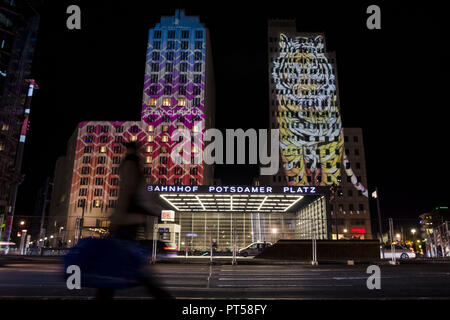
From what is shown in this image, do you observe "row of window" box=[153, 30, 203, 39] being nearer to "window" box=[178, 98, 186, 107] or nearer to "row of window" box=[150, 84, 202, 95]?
"row of window" box=[150, 84, 202, 95]

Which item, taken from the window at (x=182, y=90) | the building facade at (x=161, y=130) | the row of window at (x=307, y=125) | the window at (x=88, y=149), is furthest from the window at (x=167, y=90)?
the row of window at (x=307, y=125)

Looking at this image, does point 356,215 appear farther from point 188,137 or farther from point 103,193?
point 103,193

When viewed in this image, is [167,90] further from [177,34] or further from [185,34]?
[185,34]

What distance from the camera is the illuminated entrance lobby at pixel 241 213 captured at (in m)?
18.2

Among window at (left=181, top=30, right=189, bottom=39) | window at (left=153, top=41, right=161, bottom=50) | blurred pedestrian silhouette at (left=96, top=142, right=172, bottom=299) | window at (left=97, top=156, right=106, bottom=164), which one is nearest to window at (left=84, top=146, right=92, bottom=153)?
window at (left=97, top=156, right=106, bottom=164)

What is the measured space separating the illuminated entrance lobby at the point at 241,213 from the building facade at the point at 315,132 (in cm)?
4065

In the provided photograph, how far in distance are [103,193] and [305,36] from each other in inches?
2754

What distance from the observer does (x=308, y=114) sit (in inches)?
3369

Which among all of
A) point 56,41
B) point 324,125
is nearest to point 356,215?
point 324,125

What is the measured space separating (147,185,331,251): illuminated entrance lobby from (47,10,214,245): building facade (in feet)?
106

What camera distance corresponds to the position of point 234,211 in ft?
142

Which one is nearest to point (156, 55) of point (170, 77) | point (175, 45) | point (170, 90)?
point (175, 45)

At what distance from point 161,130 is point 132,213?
75096 mm

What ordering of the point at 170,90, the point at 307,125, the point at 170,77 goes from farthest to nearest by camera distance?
the point at 307,125 → the point at 170,77 → the point at 170,90
